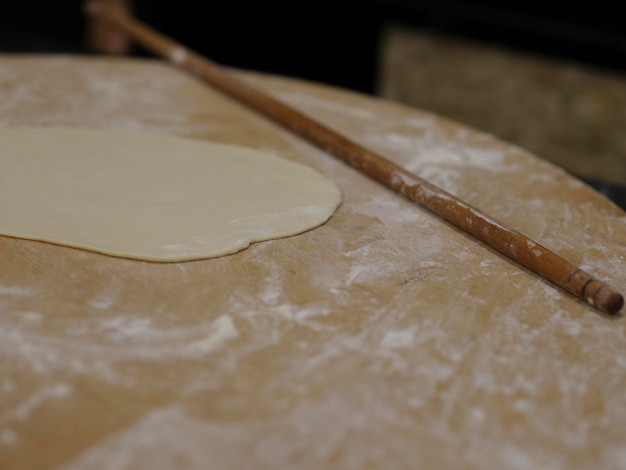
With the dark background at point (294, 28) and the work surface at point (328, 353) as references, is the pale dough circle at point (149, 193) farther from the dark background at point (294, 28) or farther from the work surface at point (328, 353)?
the dark background at point (294, 28)

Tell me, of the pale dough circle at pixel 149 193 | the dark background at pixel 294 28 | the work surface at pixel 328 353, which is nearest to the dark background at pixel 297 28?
the dark background at pixel 294 28

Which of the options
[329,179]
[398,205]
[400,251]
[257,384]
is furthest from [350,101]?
[257,384]

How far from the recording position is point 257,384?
0.97 metres

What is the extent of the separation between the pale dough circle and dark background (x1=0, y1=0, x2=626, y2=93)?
2.18 meters

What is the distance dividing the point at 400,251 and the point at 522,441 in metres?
0.54

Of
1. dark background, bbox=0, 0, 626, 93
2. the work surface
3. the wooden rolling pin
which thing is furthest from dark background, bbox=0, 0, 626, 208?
the work surface

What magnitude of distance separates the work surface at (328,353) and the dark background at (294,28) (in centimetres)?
243

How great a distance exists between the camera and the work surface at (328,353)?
88 cm

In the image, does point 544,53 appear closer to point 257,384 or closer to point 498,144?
point 498,144

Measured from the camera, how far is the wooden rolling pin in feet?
4.00

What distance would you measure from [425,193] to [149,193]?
64 centimetres

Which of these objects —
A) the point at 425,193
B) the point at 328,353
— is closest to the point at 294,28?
the point at 425,193

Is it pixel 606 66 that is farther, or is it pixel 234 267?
pixel 606 66

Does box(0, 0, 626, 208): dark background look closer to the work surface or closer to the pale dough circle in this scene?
the pale dough circle
